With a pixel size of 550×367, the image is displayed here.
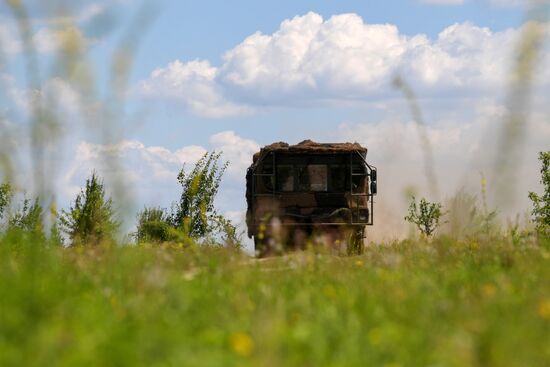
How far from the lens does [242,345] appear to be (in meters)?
3.92

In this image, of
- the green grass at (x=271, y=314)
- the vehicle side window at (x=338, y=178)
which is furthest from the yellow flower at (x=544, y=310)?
the vehicle side window at (x=338, y=178)

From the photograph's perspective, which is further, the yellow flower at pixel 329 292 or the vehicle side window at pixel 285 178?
the vehicle side window at pixel 285 178

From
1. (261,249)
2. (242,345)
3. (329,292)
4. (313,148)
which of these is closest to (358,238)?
(313,148)

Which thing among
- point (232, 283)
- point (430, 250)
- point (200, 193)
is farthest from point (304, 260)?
point (200, 193)

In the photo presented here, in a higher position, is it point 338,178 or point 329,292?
point 338,178

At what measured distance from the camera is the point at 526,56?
269 inches

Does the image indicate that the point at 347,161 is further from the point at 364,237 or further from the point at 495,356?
the point at 495,356

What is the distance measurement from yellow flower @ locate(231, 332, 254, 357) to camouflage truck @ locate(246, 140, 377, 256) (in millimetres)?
14306

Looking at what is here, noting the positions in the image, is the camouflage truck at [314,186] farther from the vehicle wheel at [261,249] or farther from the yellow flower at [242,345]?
the yellow flower at [242,345]

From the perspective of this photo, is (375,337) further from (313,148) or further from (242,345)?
(313,148)

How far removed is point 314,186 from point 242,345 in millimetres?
15009

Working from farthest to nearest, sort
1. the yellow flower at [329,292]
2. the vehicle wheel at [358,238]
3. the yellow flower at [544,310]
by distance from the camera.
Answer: the vehicle wheel at [358,238] < the yellow flower at [329,292] < the yellow flower at [544,310]

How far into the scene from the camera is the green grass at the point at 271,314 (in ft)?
12.9

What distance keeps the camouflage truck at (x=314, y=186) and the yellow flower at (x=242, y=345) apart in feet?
46.9
